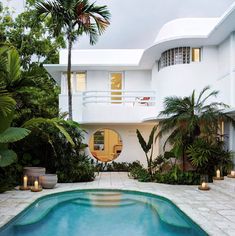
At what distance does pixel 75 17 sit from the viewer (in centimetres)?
1485

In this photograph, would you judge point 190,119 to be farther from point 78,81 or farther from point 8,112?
point 78,81

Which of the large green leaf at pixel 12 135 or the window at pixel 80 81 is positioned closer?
the large green leaf at pixel 12 135

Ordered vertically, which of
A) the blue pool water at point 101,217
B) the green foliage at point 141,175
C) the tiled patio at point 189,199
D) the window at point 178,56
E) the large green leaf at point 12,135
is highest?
the window at point 178,56

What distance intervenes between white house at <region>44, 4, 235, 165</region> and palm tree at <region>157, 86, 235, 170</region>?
745 mm

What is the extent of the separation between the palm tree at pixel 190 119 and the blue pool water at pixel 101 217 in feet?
10.7

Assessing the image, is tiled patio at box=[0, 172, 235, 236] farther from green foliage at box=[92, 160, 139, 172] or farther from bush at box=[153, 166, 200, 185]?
green foliage at box=[92, 160, 139, 172]

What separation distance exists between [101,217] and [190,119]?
5.83m

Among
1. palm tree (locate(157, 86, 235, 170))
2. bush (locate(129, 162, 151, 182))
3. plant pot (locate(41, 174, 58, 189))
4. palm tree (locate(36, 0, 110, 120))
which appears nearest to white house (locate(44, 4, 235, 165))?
palm tree (locate(157, 86, 235, 170))

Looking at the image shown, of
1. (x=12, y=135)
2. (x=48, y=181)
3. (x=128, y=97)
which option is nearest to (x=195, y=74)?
(x=128, y=97)

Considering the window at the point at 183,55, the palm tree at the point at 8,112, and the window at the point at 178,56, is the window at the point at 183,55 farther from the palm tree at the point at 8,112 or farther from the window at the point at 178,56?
the palm tree at the point at 8,112

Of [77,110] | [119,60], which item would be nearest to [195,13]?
[119,60]

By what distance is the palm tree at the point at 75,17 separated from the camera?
574 inches

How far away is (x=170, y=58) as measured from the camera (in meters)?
16.5

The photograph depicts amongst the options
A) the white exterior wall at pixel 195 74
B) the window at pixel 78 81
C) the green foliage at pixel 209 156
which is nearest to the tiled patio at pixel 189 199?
the green foliage at pixel 209 156
